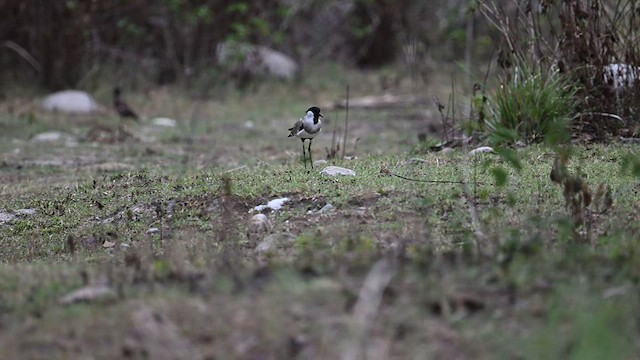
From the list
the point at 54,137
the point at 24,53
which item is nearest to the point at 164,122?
the point at 54,137

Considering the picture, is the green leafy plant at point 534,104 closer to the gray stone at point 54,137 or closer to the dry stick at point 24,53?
the gray stone at point 54,137

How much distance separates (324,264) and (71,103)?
28.5 feet

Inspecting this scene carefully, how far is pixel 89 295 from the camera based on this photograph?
11.1 ft

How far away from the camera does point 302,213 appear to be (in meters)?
5.04

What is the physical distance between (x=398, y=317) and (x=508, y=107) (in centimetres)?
397

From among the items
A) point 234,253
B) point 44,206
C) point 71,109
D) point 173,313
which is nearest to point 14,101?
point 71,109

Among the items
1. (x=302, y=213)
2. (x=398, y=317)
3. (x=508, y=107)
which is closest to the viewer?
(x=398, y=317)

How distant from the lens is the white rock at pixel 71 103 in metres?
11.5

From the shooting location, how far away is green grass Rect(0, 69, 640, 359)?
9.86ft

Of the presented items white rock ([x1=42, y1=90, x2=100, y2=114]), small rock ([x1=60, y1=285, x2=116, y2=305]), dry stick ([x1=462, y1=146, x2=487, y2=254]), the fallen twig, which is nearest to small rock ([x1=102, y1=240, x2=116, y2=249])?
small rock ([x1=60, y1=285, x2=116, y2=305])

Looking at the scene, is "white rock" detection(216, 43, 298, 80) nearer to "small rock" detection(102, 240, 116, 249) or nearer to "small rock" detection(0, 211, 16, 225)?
"small rock" detection(0, 211, 16, 225)

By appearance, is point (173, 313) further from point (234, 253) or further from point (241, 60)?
point (241, 60)

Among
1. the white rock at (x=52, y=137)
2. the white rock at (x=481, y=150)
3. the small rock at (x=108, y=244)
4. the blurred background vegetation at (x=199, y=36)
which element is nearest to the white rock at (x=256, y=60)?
the blurred background vegetation at (x=199, y=36)

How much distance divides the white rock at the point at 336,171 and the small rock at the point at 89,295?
8.25ft
